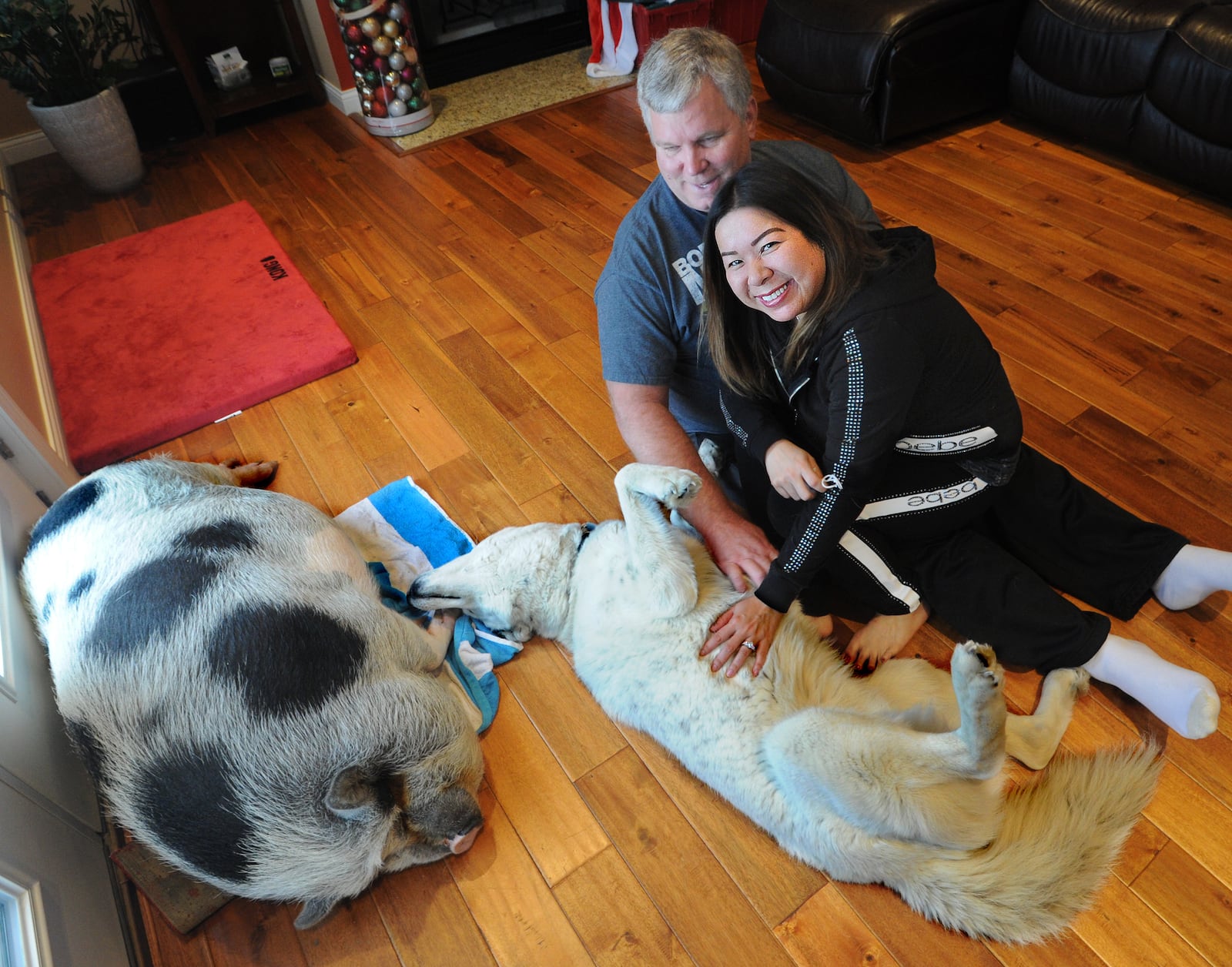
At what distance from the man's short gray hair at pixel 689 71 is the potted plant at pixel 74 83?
Answer: 114 inches

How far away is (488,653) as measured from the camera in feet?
5.46

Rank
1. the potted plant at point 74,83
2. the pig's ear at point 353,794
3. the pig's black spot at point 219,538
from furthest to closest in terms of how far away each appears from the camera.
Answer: the potted plant at point 74,83, the pig's black spot at point 219,538, the pig's ear at point 353,794

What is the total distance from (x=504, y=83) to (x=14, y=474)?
124 inches

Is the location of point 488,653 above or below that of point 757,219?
below

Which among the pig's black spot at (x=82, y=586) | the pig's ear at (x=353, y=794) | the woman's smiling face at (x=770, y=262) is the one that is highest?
the woman's smiling face at (x=770, y=262)

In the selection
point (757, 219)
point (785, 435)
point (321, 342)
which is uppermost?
point (757, 219)

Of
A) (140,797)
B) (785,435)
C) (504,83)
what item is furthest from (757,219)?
(504,83)

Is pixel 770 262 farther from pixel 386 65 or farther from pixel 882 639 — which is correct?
pixel 386 65

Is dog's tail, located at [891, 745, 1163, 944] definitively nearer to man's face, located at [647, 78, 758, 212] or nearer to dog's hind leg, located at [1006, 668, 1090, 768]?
dog's hind leg, located at [1006, 668, 1090, 768]

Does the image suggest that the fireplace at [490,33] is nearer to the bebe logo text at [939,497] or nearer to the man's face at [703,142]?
the man's face at [703,142]

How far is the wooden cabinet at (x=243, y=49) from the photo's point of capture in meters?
3.70

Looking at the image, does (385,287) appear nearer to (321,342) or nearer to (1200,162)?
(321,342)

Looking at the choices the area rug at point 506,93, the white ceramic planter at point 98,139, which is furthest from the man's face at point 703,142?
the white ceramic planter at point 98,139

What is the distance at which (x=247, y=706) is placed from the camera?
1209 mm
